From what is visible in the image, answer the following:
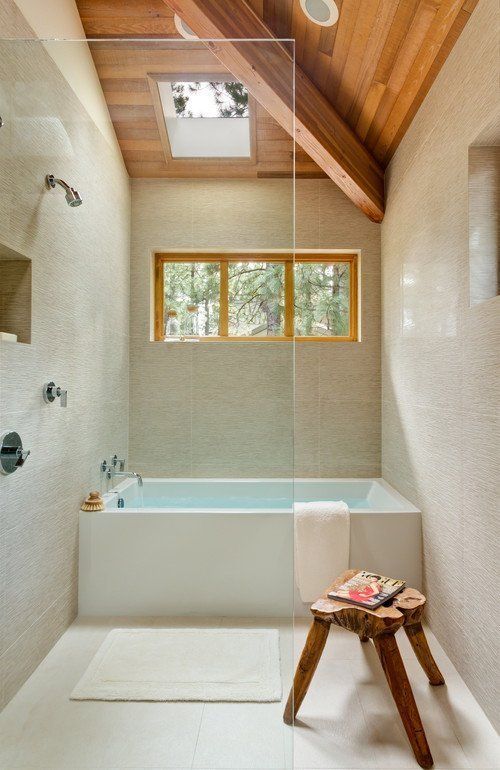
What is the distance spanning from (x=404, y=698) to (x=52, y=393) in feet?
4.97

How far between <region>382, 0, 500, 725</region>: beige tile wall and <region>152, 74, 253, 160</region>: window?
2.82 ft

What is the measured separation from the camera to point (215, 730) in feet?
4.99

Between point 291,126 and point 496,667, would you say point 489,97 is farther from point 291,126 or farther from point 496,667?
point 496,667

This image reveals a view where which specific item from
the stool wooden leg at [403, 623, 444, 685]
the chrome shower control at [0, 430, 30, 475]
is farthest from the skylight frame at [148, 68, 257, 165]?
the stool wooden leg at [403, 623, 444, 685]

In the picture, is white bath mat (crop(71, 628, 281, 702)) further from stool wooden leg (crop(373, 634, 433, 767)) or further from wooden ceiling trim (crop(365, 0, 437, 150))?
wooden ceiling trim (crop(365, 0, 437, 150))

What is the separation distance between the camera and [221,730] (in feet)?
5.01

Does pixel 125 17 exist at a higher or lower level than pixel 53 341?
higher

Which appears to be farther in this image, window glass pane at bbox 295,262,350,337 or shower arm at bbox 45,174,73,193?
window glass pane at bbox 295,262,350,337

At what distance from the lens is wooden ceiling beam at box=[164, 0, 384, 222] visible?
1.74 metres

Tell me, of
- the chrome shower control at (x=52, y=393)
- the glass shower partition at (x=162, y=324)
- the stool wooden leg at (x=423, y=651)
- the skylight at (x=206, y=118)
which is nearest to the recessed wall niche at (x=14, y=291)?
the glass shower partition at (x=162, y=324)

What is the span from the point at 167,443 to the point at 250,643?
80 centimetres

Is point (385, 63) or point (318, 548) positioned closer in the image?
point (385, 63)

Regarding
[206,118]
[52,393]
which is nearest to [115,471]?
[52,393]

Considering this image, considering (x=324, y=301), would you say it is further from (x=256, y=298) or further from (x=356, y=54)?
(x=256, y=298)
